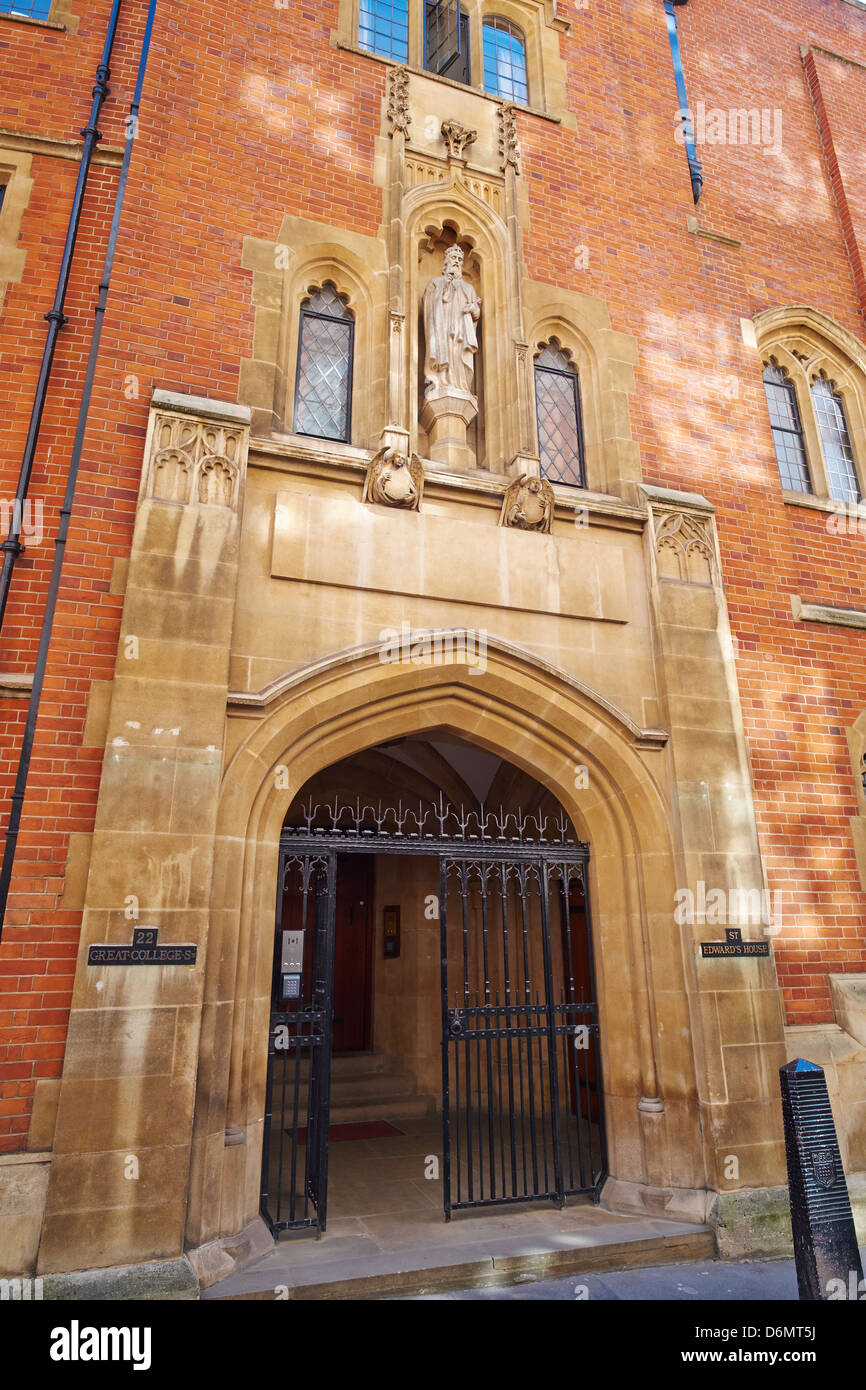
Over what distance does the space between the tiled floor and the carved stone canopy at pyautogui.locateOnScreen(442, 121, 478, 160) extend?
881 cm

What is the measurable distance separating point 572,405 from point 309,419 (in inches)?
103

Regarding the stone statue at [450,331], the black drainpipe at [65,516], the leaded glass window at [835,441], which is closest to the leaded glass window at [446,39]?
the stone statue at [450,331]

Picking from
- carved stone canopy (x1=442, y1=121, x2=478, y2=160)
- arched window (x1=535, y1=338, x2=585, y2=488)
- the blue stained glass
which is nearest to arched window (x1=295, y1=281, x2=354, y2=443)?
arched window (x1=535, y1=338, x2=585, y2=488)

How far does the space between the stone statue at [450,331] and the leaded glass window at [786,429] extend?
3596 mm

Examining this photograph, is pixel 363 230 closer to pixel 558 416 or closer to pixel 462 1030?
pixel 558 416

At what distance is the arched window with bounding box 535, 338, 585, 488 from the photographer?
730cm

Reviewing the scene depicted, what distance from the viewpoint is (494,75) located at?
8.53 m

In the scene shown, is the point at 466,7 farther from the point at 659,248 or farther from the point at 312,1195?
the point at 312,1195

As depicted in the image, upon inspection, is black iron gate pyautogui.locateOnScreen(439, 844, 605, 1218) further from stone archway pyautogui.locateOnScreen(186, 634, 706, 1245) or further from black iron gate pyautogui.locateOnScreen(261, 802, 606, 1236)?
stone archway pyautogui.locateOnScreen(186, 634, 706, 1245)

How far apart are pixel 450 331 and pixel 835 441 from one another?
4870 mm

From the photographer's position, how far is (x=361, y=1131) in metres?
8.66

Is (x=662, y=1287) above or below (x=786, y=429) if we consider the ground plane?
below

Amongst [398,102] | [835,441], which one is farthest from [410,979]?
[398,102]
